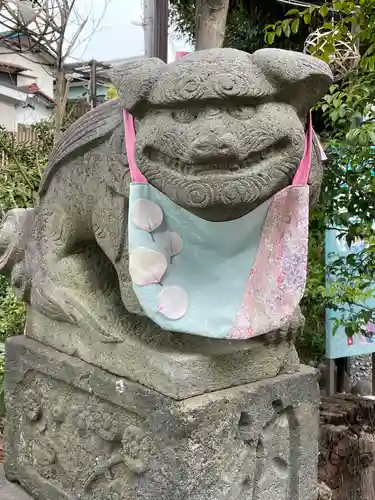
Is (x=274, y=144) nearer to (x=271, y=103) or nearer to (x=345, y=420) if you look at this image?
(x=271, y=103)

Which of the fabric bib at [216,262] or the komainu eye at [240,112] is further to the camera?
the fabric bib at [216,262]

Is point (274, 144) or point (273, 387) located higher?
point (274, 144)

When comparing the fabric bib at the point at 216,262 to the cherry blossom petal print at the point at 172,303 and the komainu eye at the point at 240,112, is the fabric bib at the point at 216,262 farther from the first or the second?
the komainu eye at the point at 240,112

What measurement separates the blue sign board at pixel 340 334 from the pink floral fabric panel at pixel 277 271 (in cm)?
103

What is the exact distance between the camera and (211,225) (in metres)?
1.03

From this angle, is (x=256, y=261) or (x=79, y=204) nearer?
(x=256, y=261)

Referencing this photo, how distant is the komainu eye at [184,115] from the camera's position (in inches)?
37.0

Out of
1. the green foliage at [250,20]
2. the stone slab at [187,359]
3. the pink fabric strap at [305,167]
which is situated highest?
the green foliage at [250,20]

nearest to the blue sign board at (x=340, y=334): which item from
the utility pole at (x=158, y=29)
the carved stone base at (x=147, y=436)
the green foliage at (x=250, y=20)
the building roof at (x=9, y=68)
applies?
the carved stone base at (x=147, y=436)

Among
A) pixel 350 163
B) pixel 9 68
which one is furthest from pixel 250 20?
pixel 9 68

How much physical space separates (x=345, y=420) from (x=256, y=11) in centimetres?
312

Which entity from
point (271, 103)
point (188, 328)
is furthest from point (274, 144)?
point (188, 328)

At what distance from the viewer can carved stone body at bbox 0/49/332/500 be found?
0.93 meters

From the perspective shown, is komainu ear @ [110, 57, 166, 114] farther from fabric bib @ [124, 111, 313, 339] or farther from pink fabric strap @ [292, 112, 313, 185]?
pink fabric strap @ [292, 112, 313, 185]
